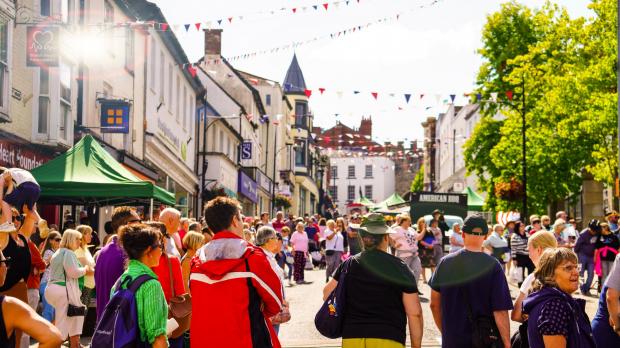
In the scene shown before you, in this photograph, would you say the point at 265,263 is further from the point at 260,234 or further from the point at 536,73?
the point at 536,73

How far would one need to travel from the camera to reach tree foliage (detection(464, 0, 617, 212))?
30438 millimetres

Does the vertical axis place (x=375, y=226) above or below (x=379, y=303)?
above

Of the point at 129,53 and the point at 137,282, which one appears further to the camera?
the point at 129,53

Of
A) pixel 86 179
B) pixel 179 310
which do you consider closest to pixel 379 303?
pixel 179 310

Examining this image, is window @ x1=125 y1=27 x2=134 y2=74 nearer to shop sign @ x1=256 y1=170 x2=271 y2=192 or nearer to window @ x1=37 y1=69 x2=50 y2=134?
window @ x1=37 y1=69 x2=50 y2=134

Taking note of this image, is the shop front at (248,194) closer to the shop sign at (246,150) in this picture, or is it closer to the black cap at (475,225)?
the shop sign at (246,150)

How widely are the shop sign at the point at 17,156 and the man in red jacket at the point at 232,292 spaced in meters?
11.5

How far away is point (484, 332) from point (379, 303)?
110cm

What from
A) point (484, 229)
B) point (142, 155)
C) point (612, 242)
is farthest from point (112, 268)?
point (142, 155)

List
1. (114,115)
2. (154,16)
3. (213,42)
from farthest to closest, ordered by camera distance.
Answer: (213,42) < (154,16) < (114,115)

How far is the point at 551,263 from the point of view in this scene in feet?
19.8

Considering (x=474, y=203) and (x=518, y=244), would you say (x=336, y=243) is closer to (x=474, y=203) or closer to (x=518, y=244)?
(x=518, y=244)

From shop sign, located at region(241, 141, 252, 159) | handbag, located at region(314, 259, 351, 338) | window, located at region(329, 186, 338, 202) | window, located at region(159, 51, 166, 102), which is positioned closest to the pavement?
handbag, located at region(314, 259, 351, 338)

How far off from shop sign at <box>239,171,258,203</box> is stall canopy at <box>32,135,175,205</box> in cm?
3463
